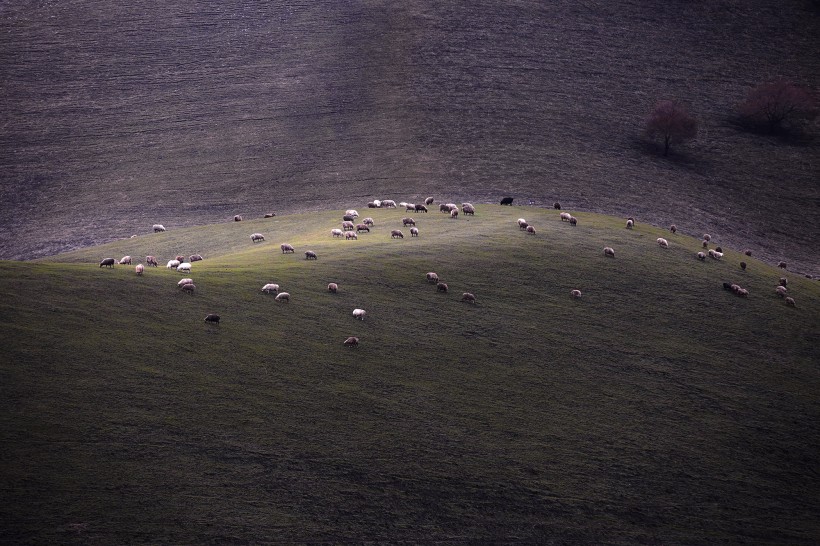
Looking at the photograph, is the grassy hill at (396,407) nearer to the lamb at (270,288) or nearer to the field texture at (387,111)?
the lamb at (270,288)

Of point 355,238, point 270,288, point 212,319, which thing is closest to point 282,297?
point 270,288

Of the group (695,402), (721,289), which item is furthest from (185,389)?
(721,289)

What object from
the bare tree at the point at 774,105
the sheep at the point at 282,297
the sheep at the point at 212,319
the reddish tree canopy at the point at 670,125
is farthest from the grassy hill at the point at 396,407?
the bare tree at the point at 774,105

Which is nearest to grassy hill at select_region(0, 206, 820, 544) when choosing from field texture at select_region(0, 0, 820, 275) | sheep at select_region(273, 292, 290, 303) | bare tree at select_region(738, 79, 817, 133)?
sheep at select_region(273, 292, 290, 303)

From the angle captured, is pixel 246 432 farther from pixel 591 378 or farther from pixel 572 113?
pixel 572 113

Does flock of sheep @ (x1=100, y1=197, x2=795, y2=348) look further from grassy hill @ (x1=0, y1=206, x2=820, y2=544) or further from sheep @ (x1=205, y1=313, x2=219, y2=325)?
grassy hill @ (x1=0, y1=206, x2=820, y2=544)

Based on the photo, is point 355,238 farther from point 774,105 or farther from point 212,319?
point 774,105
